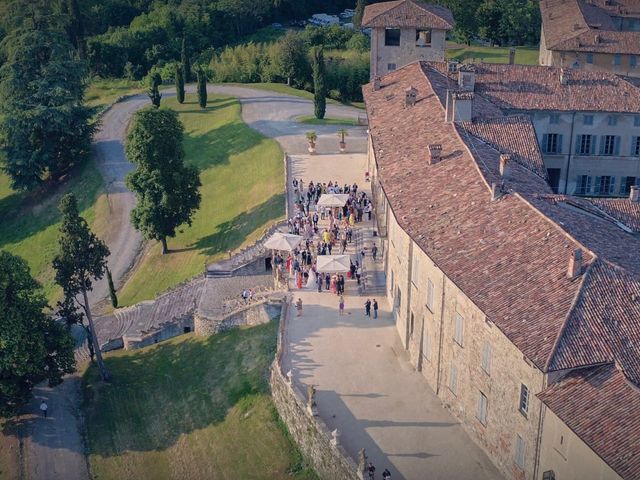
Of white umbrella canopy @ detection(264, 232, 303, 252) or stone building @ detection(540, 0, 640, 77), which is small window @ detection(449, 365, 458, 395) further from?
stone building @ detection(540, 0, 640, 77)

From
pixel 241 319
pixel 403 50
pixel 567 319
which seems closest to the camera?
pixel 567 319

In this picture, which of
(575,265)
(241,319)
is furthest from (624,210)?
(241,319)

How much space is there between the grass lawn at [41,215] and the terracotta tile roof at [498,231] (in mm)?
45149

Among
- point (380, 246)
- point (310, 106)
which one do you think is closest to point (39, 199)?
point (310, 106)

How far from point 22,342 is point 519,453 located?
104 feet

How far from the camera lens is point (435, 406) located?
4572 centimetres

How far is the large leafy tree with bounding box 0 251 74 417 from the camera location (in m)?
52.7

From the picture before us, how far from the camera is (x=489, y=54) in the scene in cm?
13175

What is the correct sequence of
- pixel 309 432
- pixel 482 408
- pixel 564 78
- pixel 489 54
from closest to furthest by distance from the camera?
pixel 482 408 < pixel 309 432 < pixel 564 78 < pixel 489 54

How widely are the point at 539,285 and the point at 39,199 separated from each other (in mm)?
77359

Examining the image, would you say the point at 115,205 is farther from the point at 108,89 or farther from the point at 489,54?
the point at 489,54

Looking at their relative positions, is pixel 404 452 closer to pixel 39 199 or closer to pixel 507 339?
pixel 507 339

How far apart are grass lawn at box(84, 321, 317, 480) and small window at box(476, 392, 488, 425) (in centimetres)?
956

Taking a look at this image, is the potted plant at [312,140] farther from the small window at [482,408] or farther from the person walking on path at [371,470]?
the person walking on path at [371,470]
